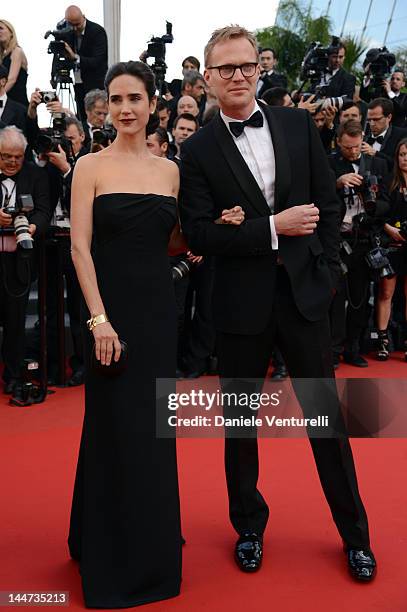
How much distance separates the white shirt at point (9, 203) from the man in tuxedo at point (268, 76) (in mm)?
3362

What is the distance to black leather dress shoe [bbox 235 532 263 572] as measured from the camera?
272 cm

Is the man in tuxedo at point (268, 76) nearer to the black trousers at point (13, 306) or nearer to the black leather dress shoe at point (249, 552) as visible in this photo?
the black trousers at point (13, 306)

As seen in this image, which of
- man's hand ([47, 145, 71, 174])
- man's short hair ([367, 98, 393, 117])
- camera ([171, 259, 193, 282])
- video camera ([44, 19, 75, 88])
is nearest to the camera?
camera ([171, 259, 193, 282])

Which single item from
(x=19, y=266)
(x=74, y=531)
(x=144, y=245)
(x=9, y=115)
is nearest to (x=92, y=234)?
(x=144, y=245)

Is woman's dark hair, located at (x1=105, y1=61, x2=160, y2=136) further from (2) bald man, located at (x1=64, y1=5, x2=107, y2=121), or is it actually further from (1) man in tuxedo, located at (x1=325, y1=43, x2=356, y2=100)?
(1) man in tuxedo, located at (x1=325, y1=43, x2=356, y2=100)

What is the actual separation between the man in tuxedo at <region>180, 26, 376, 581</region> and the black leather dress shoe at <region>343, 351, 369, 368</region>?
10.6ft

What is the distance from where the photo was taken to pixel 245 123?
104 inches

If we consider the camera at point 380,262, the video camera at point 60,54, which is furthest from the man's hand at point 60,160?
the camera at point 380,262

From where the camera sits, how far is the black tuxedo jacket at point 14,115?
577cm

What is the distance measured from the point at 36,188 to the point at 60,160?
0.82 feet

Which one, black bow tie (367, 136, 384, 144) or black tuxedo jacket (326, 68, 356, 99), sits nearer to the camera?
black bow tie (367, 136, 384, 144)

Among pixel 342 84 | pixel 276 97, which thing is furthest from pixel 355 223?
pixel 342 84

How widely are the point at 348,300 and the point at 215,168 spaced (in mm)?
3521

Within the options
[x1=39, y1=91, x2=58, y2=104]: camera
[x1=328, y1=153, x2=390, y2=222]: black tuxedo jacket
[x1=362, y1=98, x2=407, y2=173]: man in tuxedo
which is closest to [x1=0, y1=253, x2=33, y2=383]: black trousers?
[x1=39, y1=91, x2=58, y2=104]: camera
